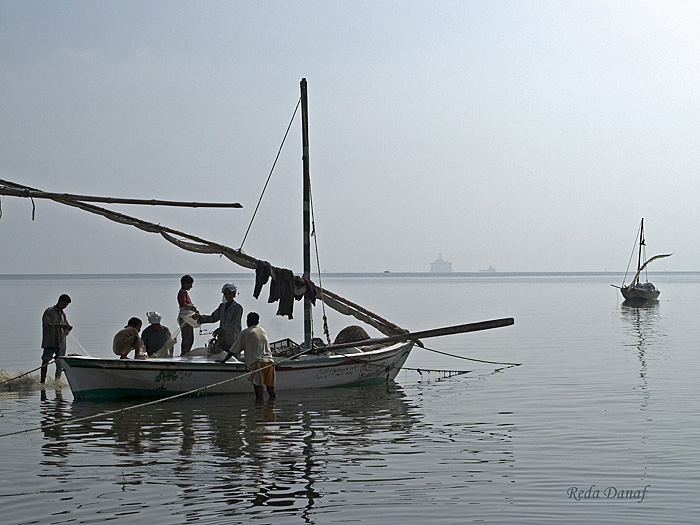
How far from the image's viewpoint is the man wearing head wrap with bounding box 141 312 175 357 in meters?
17.4

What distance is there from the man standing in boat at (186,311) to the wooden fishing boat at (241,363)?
63cm

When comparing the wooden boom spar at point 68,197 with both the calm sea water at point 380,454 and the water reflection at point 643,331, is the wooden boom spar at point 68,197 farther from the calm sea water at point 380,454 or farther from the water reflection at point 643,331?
the water reflection at point 643,331

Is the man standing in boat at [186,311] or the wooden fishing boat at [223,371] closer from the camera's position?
the wooden fishing boat at [223,371]

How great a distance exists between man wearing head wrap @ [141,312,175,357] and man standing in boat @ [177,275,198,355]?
356mm

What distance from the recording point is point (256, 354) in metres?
16.2

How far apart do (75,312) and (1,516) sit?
49.1 meters

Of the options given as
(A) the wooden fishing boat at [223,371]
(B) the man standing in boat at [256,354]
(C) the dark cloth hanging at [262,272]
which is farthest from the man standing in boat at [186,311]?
(C) the dark cloth hanging at [262,272]

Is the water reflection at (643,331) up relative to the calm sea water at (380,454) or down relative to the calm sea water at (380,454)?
down

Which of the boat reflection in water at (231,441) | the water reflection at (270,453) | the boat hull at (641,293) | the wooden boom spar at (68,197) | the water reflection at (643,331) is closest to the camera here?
the water reflection at (270,453)

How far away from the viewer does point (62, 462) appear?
1156 cm

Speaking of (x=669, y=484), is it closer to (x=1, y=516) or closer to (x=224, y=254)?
(x=1, y=516)

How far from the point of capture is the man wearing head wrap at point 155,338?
1744 cm

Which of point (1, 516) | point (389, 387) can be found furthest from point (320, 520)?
point (389, 387)

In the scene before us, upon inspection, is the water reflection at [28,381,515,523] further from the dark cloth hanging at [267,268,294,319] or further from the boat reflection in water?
the dark cloth hanging at [267,268,294,319]
